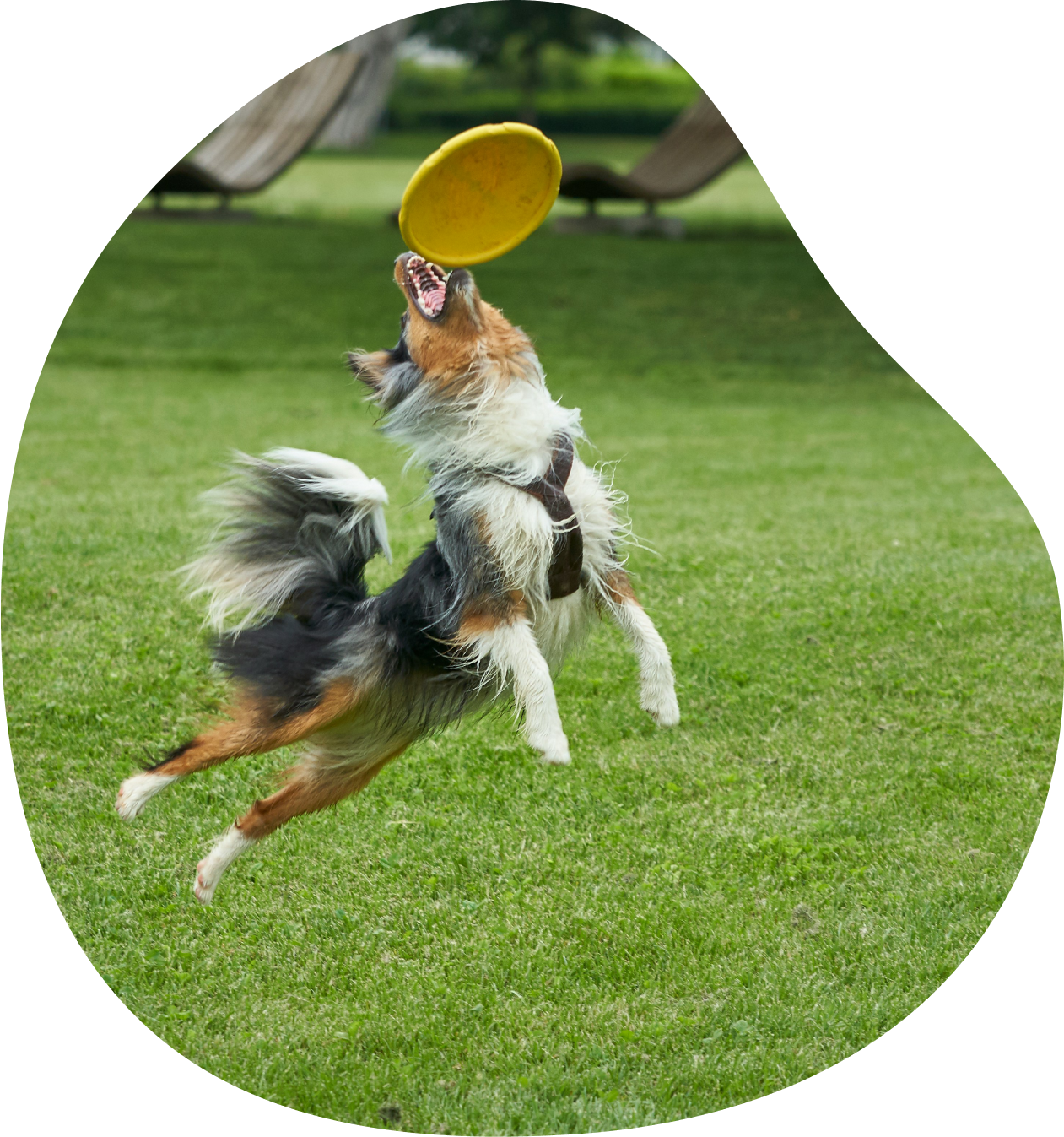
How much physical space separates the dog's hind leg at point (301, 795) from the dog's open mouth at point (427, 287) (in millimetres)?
1307

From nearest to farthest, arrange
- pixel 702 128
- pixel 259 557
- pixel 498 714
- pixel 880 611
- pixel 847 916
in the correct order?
pixel 498 714 < pixel 259 557 < pixel 847 916 < pixel 880 611 < pixel 702 128

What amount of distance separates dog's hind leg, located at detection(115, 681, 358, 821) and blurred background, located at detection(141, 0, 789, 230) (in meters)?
17.9

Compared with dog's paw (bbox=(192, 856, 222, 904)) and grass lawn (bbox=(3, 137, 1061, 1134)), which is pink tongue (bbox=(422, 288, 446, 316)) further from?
dog's paw (bbox=(192, 856, 222, 904))

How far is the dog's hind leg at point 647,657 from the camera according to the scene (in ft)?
11.0

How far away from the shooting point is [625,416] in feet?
37.1

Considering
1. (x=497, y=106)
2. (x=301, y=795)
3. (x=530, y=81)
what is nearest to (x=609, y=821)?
(x=301, y=795)

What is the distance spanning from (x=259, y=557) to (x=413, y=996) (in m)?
1.48

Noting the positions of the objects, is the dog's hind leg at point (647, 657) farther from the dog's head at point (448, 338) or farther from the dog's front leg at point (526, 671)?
the dog's head at point (448, 338)

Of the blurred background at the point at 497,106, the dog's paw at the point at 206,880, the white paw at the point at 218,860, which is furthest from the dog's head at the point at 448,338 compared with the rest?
the blurred background at the point at 497,106

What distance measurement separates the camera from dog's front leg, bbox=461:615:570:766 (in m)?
3.08

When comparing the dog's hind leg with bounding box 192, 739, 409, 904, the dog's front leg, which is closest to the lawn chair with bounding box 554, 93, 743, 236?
the dog's hind leg with bounding box 192, 739, 409, 904

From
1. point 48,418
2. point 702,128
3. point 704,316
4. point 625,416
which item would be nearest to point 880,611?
point 625,416

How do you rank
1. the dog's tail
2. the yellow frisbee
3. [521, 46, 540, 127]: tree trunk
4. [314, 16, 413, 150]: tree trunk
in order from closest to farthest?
the yellow frisbee
the dog's tail
[314, 16, 413, 150]: tree trunk
[521, 46, 540, 127]: tree trunk

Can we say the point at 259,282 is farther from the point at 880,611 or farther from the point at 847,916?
the point at 847,916
